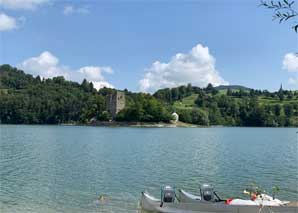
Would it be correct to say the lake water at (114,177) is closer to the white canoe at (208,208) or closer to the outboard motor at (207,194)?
the white canoe at (208,208)

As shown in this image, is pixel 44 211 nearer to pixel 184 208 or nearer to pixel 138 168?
pixel 184 208

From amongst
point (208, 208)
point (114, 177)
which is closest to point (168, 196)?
point (208, 208)

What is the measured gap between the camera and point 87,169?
4072cm

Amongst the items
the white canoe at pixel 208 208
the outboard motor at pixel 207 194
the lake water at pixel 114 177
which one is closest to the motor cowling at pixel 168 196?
the white canoe at pixel 208 208

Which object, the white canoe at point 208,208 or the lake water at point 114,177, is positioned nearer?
the white canoe at point 208,208

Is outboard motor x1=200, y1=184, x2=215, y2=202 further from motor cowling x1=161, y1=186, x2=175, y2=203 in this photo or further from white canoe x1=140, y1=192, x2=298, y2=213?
motor cowling x1=161, y1=186, x2=175, y2=203

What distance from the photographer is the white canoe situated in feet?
62.3

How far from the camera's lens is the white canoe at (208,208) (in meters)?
19.0

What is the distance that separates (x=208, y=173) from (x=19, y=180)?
56.3 ft

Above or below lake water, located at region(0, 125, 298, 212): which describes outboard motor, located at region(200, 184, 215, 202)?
above

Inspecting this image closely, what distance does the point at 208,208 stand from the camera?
65.5 ft

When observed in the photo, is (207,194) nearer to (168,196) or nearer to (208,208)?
(208,208)

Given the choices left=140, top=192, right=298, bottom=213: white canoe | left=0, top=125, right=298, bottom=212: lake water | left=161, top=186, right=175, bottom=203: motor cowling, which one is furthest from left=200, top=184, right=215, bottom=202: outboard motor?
left=0, top=125, right=298, bottom=212: lake water

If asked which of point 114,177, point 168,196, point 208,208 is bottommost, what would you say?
point 114,177
